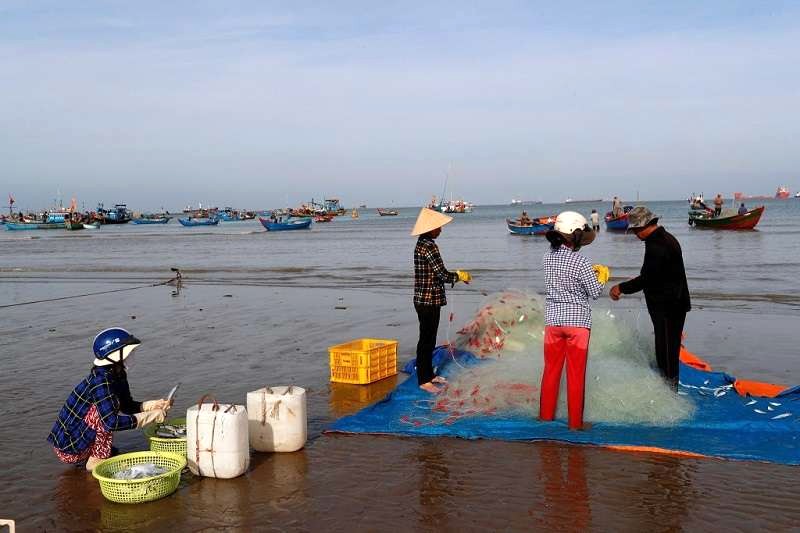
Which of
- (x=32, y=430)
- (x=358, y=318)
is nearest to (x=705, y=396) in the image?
(x=32, y=430)

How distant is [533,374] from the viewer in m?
5.98

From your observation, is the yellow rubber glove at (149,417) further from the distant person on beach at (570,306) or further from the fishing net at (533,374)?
the distant person on beach at (570,306)

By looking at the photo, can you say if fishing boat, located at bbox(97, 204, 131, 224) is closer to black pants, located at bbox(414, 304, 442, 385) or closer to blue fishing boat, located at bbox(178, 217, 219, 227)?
blue fishing boat, located at bbox(178, 217, 219, 227)

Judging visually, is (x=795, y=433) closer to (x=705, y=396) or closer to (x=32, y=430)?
(x=705, y=396)

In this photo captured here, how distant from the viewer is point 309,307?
12.9 m

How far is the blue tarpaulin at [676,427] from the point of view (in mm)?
4762

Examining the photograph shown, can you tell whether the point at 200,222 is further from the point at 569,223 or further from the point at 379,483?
the point at 379,483

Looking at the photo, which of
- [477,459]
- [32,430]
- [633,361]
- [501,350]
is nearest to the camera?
[477,459]

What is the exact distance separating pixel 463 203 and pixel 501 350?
123050mm

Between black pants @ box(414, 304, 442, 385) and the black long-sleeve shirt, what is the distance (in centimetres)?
176

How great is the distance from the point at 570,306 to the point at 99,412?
3.32 meters

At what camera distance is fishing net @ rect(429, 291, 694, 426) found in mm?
5309

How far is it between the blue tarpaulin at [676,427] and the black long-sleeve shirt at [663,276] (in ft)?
2.78

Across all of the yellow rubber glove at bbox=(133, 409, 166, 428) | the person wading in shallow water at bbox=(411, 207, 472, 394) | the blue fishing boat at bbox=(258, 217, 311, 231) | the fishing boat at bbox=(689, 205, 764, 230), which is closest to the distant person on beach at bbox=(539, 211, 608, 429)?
the person wading in shallow water at bbox=(411, 207, 472, 394)
